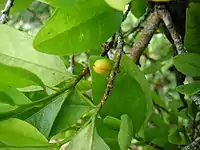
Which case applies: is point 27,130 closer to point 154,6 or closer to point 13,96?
point 13,96

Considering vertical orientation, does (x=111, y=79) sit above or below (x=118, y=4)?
below

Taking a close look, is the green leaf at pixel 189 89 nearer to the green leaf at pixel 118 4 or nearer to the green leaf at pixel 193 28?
the green leaf at pixel 193 28

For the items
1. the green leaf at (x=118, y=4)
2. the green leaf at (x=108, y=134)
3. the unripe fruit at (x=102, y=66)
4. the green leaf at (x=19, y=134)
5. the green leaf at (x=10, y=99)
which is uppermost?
the green leaf at (x=118, y=4)

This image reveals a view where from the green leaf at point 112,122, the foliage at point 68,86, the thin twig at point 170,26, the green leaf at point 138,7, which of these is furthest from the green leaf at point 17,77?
the green leaf at point 138,7

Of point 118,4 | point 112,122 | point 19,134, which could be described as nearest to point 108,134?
point 112,122

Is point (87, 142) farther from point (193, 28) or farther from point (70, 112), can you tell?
point (193, 28)

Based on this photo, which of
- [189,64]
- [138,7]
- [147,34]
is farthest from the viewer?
[138,7]

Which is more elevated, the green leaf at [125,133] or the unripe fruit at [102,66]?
the unripe fruit at [102,66]
